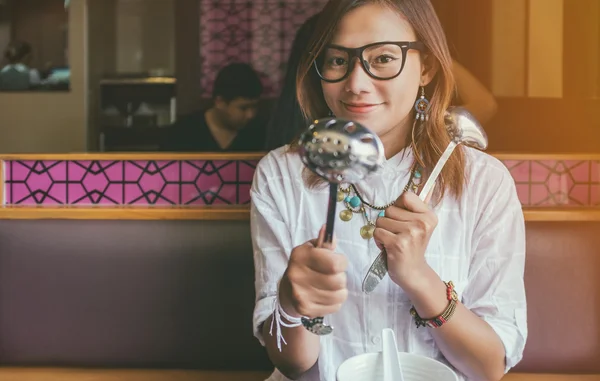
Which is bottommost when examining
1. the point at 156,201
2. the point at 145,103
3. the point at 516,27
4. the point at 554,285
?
the point at 554,285

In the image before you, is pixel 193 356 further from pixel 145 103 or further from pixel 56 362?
pixel 145 103

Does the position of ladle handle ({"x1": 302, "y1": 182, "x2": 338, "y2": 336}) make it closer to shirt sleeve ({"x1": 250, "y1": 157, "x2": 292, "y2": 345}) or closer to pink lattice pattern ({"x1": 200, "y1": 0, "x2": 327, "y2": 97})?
shirt sleeve ({"x1": 250, "y1": 157, "x2": 292, "y2": 345})

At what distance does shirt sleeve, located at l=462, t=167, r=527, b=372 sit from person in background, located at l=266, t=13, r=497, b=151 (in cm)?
17

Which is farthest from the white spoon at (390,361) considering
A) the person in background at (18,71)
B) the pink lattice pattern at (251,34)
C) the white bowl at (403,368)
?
the person in background at (18,71)

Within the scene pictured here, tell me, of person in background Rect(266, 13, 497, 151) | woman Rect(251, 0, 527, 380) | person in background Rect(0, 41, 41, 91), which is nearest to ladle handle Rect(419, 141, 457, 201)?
woman Rect(251, 0, 527, 380)

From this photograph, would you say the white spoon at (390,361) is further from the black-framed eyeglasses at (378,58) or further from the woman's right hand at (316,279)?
the black-framed eyeglasses at (378,58)

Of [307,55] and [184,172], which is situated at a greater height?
[307,55]

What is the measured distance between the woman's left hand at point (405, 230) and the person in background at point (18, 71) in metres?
0.63

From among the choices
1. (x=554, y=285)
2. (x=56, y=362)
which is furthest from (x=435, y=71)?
(x=56, y=362)

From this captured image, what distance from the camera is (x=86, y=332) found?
87cm

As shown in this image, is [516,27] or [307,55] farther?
[516,27]

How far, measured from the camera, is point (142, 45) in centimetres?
89

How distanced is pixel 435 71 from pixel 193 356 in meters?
0.56

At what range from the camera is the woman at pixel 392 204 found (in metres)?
0.60
